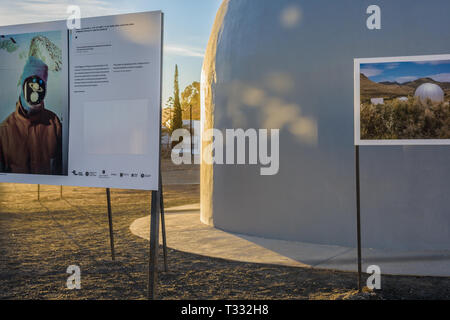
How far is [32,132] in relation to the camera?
5.34 metres

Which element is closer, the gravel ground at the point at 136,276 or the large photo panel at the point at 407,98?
the gravel ground at the point at 136,276

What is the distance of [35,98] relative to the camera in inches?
211

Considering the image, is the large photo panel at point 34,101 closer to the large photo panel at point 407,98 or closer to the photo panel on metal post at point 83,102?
the photo panel on metal post at point 83,102

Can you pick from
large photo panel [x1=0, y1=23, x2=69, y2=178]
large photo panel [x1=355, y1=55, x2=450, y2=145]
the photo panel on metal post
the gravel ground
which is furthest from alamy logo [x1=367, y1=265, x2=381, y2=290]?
large photo panel [x1=0, y1=23, x2=69, y2=178]

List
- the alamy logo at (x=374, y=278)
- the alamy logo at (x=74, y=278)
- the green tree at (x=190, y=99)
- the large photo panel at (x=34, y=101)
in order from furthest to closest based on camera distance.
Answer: the green tree at (x=190, y=99)
the alamy logo at (x=74, y=278)
the alamy logo at (x=374, y=278)
the large photo panel at (x=34, y=101)

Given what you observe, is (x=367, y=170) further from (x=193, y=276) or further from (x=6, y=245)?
(x=6, y=245)

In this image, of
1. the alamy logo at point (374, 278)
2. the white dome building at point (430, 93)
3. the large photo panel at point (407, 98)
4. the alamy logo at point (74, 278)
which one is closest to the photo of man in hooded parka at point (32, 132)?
the alamy logo at point (74, 278)

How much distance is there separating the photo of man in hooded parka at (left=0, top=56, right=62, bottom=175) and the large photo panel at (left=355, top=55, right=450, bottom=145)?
3.96 meters

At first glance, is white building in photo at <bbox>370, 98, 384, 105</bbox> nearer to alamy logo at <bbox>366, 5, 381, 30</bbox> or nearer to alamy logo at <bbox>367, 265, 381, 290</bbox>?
alamy logo at <bbox>366, 5, 381, 30</bbox>

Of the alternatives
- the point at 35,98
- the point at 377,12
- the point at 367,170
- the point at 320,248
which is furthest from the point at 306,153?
the point at 35,98

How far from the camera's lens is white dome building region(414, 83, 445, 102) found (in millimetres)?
6508

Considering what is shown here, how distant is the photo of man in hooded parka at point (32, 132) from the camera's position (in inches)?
203

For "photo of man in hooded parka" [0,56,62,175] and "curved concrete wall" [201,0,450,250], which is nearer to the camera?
"photo of man in hooded parka" [0,56,62,175]

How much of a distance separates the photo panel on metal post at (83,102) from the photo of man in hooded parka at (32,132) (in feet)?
0.04
